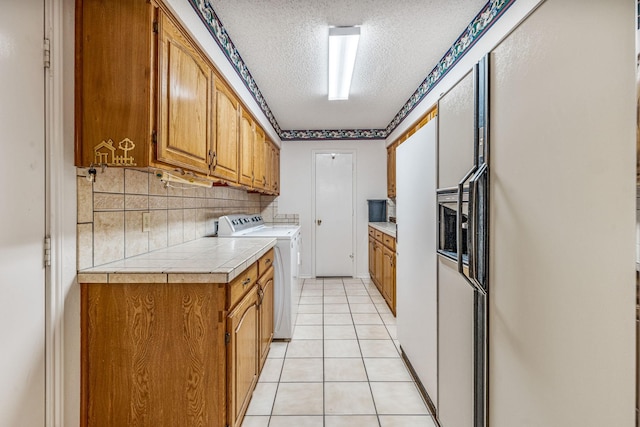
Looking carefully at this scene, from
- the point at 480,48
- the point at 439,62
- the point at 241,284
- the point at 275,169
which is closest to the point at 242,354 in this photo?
the point at 241,284

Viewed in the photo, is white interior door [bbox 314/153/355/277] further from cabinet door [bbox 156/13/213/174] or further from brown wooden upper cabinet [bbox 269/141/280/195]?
cabinet door [bbox 156/13/213/174]

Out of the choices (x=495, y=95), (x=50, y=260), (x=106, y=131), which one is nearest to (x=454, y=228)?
(x=495, y=95)

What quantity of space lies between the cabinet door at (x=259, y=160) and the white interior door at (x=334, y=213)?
1496 mm

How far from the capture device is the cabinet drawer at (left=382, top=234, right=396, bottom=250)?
3283mm

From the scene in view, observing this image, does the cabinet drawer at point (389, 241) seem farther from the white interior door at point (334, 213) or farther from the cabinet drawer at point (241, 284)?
the cabinet drawer at point (241, 284)

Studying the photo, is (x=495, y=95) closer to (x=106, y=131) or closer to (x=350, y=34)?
(x=350, y=34)

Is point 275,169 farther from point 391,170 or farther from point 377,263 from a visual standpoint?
point 377,263

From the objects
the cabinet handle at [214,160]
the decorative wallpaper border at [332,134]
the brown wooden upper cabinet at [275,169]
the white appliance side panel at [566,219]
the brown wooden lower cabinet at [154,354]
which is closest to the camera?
the white appliance side panel at [566,219]

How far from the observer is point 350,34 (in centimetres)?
205

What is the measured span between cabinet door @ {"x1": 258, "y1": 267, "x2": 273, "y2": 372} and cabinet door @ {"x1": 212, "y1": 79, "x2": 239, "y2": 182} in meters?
0.80

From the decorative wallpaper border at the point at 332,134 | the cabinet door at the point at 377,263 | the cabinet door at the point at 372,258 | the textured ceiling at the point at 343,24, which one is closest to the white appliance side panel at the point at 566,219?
the textured ceiling at the point at 343,24

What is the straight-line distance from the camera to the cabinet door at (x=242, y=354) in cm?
136

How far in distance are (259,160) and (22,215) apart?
92.7 inches

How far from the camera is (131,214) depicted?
65.1 inches
